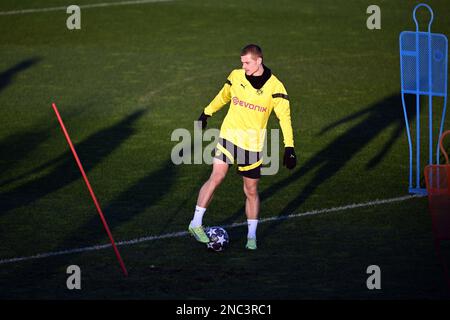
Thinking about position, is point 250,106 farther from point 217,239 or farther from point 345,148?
point 345,148

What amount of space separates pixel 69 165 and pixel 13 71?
23.7 ft

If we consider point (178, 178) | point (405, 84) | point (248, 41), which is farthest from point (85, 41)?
point (405, 84)

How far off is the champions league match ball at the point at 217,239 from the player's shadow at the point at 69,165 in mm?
3374

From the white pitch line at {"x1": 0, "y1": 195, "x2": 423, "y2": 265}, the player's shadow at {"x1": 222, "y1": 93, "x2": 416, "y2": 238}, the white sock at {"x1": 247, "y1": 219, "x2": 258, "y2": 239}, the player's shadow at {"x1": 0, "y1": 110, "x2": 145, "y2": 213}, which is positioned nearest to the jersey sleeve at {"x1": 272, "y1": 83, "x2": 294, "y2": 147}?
the white sock at {"x1": 247, "y1": 219, "x2": 258, "y2": 239}

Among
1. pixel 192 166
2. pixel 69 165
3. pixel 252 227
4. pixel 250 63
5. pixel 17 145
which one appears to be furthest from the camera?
pixel 17 145

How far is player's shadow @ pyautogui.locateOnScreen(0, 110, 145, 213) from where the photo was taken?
15.6m

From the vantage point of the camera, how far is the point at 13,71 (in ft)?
78.5

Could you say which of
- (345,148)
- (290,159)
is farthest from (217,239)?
(345,148)

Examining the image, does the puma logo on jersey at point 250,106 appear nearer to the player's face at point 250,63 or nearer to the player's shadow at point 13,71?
the player's face at point 250,63

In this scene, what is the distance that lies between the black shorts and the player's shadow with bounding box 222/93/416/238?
3.77 feet

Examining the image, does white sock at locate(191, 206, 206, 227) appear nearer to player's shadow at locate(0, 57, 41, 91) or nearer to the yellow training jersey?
the yellow training jersey

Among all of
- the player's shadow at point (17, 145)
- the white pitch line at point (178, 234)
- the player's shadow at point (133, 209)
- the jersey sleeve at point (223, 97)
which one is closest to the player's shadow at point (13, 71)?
the player's shadow at point (17, 145)

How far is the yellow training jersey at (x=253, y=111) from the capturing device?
1289 cm
